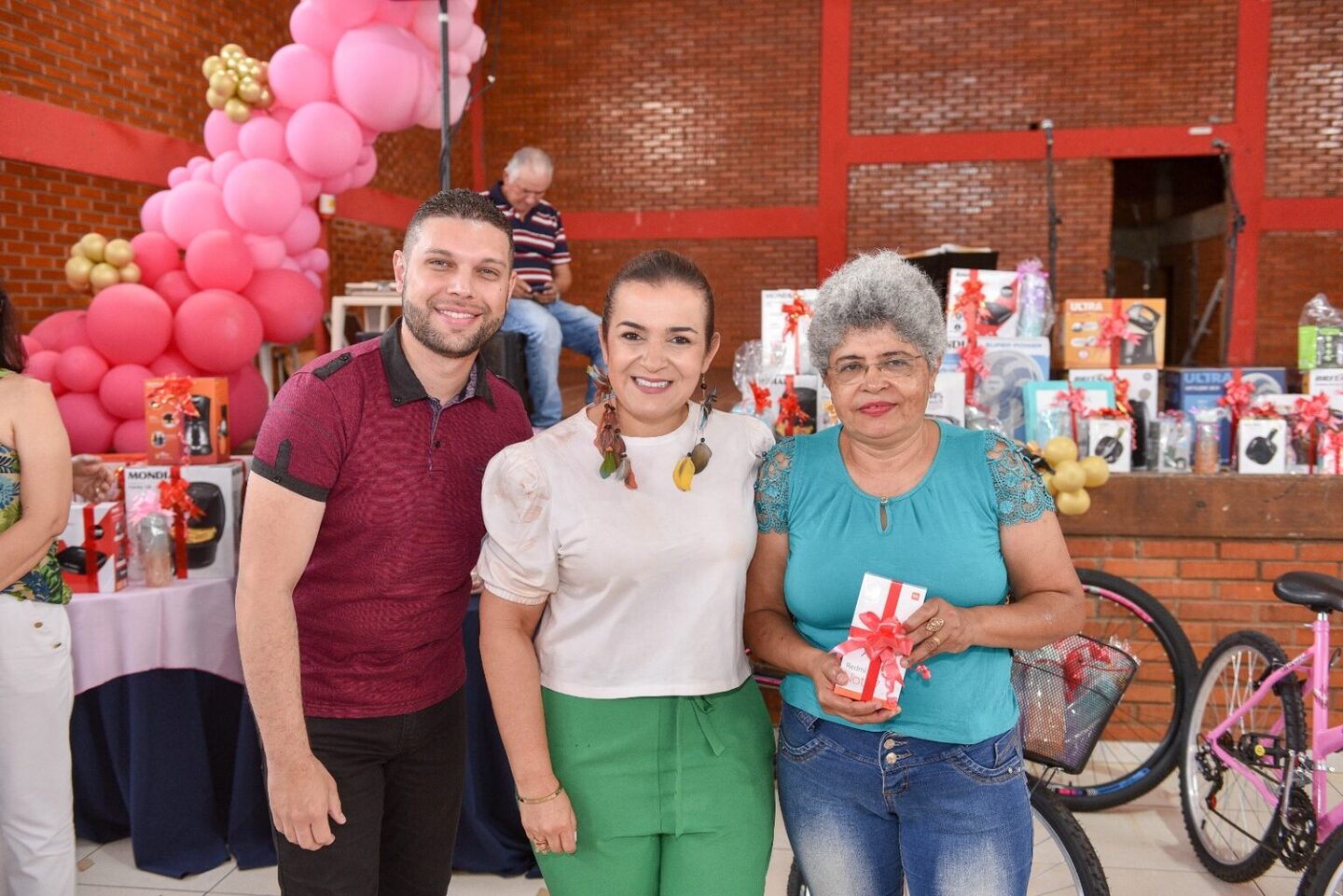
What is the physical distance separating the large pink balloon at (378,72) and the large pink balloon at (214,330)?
0.98 m

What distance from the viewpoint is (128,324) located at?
12.6 ft

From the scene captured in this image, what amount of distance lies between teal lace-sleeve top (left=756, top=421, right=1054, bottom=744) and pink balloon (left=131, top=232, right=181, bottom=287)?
3675mm

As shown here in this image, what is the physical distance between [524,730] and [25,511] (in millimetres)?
1278

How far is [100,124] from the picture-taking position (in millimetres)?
5703

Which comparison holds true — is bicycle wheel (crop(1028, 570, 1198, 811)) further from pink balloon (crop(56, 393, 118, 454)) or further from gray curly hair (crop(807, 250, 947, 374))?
pink balloon (crop(56, 393, 118, 454))

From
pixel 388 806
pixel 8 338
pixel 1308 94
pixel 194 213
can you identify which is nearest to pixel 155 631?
pixel 8 338

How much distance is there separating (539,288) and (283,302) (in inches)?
48.5

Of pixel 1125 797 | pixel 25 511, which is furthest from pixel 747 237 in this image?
pixel 25 511

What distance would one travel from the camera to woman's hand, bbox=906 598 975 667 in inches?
51.2

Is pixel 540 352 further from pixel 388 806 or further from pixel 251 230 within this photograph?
pixel 388 806

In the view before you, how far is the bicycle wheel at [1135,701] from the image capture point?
9.69ft

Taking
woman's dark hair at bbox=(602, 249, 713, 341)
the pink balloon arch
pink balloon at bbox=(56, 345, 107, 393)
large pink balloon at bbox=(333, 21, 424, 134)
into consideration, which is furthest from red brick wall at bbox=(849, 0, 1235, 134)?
woman's dark hair at bbox=(602, 249, 713, 341)

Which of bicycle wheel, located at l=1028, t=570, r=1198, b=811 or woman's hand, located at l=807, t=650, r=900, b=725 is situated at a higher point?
woman's hand, located at l=807, t=650, r=900, b=725

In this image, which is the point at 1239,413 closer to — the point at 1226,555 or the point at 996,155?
the point at 1226,555
